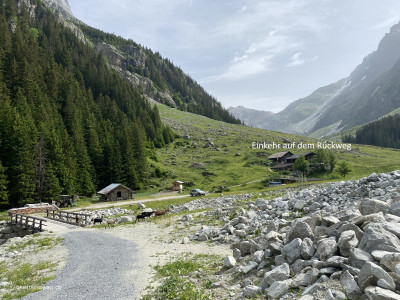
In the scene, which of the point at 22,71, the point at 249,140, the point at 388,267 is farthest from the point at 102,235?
the point at 249,140

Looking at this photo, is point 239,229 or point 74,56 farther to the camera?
point 74,56

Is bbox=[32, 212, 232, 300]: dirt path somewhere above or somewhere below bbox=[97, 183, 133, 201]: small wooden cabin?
above

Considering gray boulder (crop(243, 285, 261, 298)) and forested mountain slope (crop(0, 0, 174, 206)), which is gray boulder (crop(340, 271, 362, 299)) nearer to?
gray boulder (crop(243, 285, 261, 298))

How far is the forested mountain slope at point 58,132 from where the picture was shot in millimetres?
52719

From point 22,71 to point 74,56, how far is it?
262 ft

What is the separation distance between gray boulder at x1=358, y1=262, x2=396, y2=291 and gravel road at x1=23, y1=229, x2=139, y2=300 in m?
8.69

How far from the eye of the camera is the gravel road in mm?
11234

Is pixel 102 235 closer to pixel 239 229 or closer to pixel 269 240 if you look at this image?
pixel 239 229

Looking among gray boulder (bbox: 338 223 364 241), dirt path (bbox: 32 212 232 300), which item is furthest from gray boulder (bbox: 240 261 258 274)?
gray boulder (bbox: 338 223 364 241)

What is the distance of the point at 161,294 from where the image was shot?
396 inches

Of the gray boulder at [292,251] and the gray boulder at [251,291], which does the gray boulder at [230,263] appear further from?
the gray boulder at [251,291]

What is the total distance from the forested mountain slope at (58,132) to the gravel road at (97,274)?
4012cm

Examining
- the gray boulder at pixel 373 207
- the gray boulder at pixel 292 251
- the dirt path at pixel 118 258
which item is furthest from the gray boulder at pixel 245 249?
the gray boulder at pixel 373 207

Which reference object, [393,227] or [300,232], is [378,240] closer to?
[393,227]
